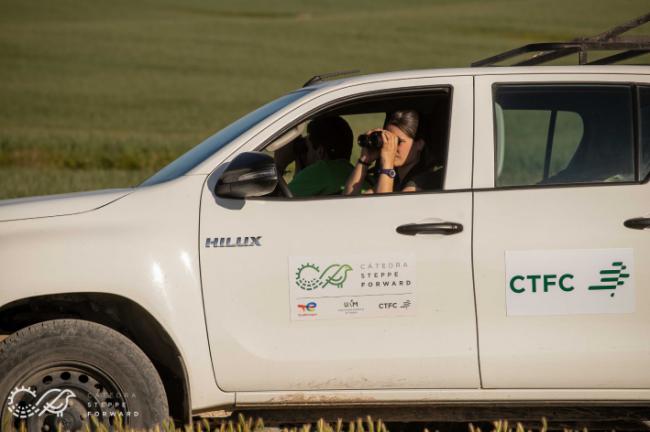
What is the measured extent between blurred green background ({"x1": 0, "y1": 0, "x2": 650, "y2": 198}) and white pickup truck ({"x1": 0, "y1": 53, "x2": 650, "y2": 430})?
13887 millimetres

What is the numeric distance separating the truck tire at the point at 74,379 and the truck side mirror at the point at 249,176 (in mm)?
775

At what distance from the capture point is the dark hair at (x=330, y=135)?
4.98m

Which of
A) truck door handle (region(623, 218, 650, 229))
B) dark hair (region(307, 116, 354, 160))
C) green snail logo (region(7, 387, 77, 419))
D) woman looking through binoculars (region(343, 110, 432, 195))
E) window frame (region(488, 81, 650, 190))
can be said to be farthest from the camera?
dark hair (region(307, 116, 354, 160))

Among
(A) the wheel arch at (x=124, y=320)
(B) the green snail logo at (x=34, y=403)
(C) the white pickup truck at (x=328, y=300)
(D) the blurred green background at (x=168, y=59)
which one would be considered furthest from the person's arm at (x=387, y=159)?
(D) the blurred green background at (x=168, y=59)

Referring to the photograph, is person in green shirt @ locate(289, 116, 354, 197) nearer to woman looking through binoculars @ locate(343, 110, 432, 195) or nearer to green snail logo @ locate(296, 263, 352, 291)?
woman looking through binoculars @ locate(343, 110, 432, 195)

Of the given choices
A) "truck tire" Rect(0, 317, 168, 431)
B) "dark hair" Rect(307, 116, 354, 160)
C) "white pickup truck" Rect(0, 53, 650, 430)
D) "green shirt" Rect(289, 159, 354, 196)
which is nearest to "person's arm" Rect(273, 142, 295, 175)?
"dark hair" Rect(307, 116, 354, 160)

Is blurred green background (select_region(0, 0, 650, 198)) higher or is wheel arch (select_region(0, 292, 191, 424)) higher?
blurred green background (select_region(0, 0, 650, 198))

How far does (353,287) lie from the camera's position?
3.90 m

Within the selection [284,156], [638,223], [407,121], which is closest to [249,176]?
[407,121]

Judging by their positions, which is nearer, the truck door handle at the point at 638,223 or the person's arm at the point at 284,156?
the truck door handle at the point at 638,223

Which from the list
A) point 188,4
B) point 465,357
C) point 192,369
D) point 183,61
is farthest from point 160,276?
point 188,4

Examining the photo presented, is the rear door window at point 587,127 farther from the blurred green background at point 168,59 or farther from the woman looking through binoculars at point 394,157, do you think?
the blurred green background at point 168,59

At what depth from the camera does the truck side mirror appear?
12.8ft

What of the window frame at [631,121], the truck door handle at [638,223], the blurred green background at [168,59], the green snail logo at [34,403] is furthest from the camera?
the blurred green background at [168,59]
